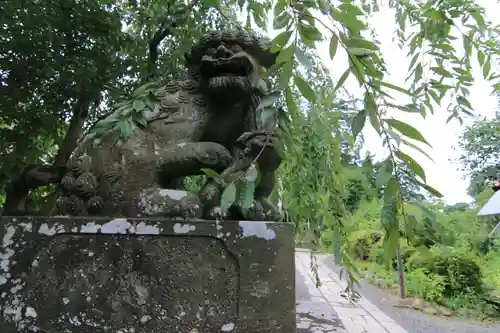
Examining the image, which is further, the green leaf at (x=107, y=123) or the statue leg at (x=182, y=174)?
the green leaf at (x=107, y=123)

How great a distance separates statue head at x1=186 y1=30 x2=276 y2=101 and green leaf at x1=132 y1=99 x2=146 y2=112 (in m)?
0.25

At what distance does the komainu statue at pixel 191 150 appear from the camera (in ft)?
4.69

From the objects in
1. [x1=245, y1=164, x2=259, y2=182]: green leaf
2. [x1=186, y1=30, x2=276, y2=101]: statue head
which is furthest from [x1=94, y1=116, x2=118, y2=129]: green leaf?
[x1=245, y1=164, x2=259, y2=182]: green leaf

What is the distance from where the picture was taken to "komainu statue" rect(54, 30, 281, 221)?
1.43m

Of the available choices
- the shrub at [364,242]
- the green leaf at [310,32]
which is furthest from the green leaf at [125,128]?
the shrub at [364,242]

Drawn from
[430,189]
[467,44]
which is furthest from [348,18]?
[467,44]

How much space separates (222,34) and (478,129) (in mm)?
9723

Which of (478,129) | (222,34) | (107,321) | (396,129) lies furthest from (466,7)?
(478,129)

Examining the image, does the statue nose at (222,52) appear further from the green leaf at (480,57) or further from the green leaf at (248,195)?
the green leaf at (480,57)

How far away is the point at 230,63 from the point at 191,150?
1.24 feet

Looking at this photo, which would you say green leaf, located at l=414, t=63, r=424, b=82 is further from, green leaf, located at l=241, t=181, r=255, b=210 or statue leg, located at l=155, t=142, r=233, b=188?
green leaf, located at l=241, t=181, r=255, b=210

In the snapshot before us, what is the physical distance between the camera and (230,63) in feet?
5.27

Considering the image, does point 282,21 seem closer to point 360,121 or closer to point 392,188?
point 360,121

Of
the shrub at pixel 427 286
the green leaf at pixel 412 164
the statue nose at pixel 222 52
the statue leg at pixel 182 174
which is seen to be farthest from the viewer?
the shrub at pixel 427 286
